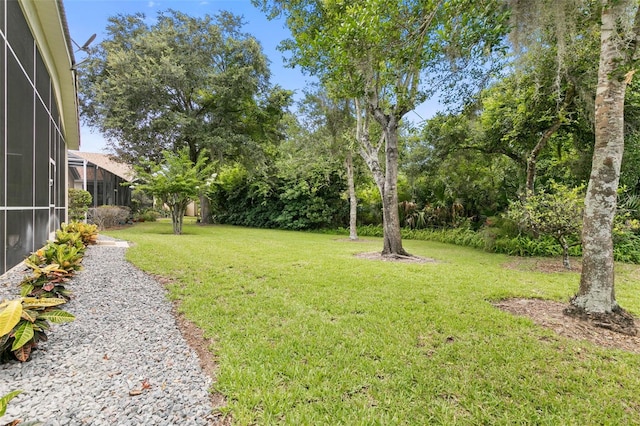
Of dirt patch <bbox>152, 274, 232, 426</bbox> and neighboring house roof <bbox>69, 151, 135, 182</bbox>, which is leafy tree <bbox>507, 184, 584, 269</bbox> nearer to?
dirt patch <bbox>152, 274, 232, 426</bbox>

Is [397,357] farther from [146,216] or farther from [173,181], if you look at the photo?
[146,216]

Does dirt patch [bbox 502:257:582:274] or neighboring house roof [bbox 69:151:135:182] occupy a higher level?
neighboring house roof [bbox 69:151:135:182]

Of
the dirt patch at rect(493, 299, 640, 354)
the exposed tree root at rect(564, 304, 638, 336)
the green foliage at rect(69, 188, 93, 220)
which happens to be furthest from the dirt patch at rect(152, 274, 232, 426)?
the green foliage at rect(69, 188, 93, 220)

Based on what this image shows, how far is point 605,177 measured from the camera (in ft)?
11.3

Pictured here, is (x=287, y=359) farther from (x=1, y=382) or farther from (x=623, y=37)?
(x=623, y=37)

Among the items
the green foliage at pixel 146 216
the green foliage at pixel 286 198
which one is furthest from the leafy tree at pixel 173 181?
the green foliage at pixel 146 216

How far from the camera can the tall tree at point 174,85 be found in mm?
14328

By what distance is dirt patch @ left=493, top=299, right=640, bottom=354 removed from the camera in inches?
124

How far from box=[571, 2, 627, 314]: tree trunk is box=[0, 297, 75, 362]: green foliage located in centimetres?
545

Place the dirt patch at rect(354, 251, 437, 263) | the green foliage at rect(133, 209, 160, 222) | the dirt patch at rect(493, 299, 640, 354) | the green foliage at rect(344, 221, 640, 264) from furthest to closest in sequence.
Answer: the green foliage at rect(133, 209, 160, 222) → the green foliage at rect(344, 221, 640, 264) → the dirt patch at rect(354, 251, 437, 263) → the dirt patch at rect(493, 299, 640, 354)

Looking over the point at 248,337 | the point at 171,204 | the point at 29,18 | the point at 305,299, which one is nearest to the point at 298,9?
the point at 29,18

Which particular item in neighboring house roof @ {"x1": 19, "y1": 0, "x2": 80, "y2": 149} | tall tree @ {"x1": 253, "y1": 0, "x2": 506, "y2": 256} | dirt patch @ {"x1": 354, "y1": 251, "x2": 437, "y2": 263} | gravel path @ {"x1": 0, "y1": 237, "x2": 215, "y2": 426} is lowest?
gravel path @ {"x1": 0, "y1": 237, "x2": 215, "y2": 426}

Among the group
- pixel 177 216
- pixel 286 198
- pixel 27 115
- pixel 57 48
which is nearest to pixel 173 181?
pixel 177 216

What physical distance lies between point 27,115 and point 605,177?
8.57 m
